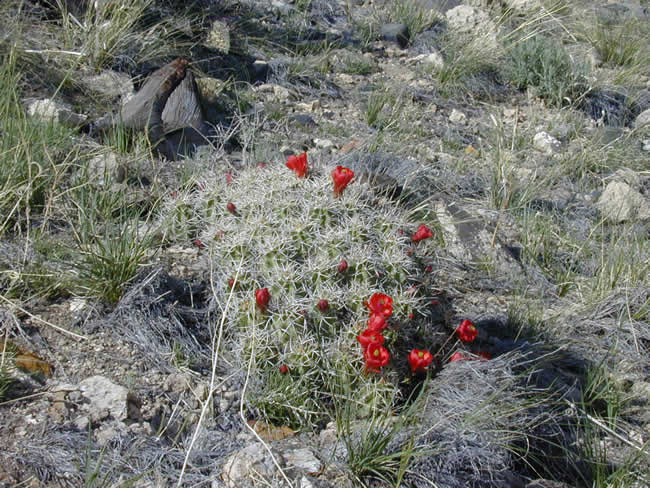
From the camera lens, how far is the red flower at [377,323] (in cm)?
240

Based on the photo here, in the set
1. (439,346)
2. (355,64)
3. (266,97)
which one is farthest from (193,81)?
(439,346)

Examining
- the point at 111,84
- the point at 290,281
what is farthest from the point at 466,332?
the point at 111,84

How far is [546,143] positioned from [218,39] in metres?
2.89

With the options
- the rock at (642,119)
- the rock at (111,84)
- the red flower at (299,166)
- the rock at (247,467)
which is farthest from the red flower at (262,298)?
the rock at (642,119)

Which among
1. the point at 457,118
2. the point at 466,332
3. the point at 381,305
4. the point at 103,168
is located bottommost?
the point at 457,118

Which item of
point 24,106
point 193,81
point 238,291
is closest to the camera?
point 238,291

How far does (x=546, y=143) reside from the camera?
5.32m

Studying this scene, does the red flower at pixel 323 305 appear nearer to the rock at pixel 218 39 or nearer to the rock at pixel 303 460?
the rock at pixel 303 460

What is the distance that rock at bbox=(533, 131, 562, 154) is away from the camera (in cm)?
530

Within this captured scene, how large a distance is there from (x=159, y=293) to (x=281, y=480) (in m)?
1.17

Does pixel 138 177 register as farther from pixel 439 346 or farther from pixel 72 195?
pixel 439 346

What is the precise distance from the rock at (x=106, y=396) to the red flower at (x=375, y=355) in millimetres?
916

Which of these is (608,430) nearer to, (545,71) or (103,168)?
(103,168)

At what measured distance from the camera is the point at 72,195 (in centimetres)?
331
